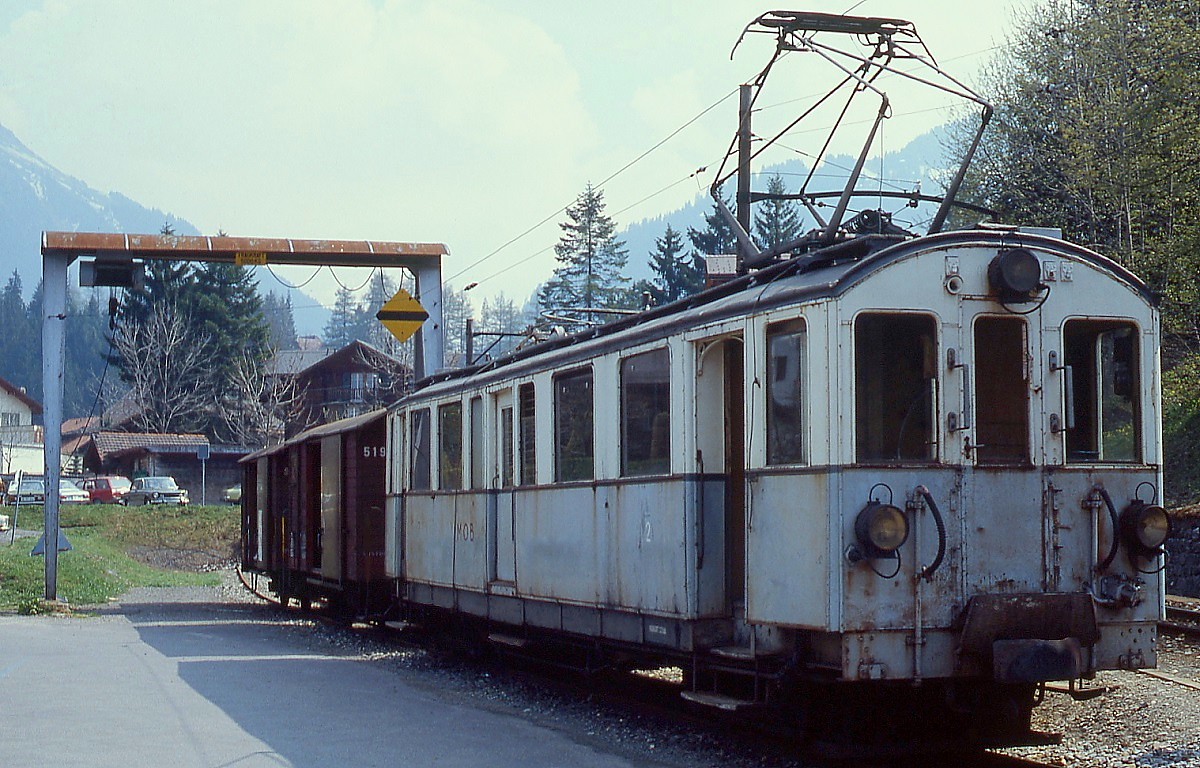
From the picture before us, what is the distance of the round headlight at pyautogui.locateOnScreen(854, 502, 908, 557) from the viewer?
25.8ft

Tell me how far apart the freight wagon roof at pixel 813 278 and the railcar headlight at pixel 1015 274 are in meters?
0.12

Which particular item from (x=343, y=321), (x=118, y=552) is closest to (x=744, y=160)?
(x=118, y=552)

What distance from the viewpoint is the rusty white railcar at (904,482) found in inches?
315

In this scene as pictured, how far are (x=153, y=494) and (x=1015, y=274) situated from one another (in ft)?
183

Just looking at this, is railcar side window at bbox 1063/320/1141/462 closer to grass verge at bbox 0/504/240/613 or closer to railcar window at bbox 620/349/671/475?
railcar window at bbox 620/349/671/475

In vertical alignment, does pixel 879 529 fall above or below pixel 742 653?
above

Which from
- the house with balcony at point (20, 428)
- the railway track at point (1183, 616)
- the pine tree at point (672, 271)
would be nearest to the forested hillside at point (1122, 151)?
the railway track at point (1183, 616)

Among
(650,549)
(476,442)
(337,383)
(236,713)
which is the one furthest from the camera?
(337,383)

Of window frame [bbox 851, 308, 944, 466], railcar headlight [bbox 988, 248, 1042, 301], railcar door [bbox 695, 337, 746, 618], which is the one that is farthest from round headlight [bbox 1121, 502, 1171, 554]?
railcar door [bbox 695, 337, 746, 618]

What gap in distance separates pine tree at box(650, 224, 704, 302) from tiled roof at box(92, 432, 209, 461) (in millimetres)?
23517

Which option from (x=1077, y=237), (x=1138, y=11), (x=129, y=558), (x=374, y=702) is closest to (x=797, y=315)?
(x=374, y=702)

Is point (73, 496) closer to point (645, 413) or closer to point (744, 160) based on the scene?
point (744, 160)

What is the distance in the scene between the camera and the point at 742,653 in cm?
891

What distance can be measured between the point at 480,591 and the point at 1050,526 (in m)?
6.57
